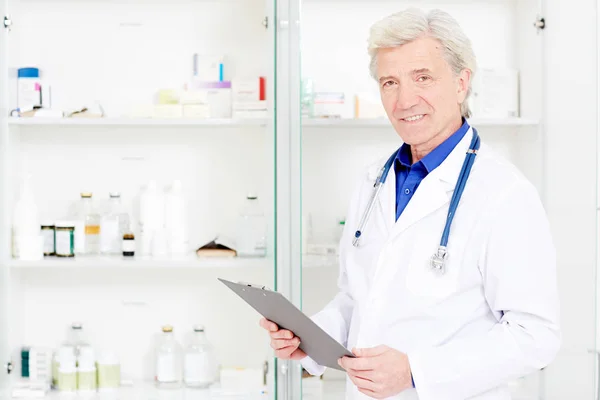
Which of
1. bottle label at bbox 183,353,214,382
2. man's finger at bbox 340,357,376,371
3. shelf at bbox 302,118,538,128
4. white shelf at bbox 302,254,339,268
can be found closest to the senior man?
man's finger at bbox 340,357,376,371

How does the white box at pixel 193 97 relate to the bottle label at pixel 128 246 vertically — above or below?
above

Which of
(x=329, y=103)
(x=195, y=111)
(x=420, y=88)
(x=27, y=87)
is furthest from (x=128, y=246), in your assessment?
(x=420, y=88)

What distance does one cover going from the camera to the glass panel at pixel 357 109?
2.27 metres

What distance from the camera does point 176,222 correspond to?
8.04 feet

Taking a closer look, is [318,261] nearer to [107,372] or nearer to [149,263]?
[149,263]

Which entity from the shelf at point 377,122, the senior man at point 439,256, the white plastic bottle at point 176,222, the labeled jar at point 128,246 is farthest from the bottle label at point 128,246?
the senior man at point 439,256

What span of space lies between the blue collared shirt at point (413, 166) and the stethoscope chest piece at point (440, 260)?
0.17 meters

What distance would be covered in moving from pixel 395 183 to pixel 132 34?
1.33 meters

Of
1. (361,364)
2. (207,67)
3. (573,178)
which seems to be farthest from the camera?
(207,67)

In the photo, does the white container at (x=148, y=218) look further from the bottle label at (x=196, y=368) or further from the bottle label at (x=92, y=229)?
the bottle label at (x=196, y=368)

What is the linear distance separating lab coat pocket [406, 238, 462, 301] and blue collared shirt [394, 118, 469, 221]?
122 mm

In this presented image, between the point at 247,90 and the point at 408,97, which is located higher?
the point at 247,90

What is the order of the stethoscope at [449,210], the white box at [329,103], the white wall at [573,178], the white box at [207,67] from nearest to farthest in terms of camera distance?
the stethoscope at [449,210], the white wall at [573,178], the white box at [329,103], the white box at [207,67]

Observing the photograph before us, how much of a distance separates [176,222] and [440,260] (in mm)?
1214
